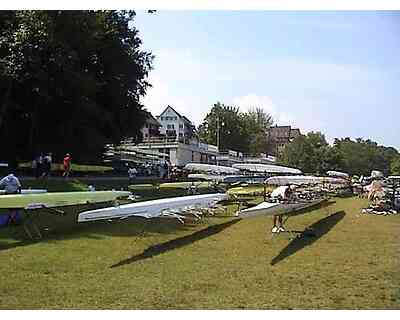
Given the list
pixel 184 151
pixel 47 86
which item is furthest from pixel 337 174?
pixel 47 86

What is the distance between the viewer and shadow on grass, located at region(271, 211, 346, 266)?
433cm

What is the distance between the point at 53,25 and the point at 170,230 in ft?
10.2

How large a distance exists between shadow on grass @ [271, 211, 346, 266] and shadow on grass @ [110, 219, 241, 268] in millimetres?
846

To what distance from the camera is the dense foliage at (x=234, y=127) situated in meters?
5.28

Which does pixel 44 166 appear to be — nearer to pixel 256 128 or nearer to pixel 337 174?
pixel 256 128

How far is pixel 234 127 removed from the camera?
5742mm

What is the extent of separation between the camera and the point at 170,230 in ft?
17.2

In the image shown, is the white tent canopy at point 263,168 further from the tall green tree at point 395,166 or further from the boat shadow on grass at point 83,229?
the tall green tree at point 395,166

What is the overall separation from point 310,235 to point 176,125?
5.83 feet

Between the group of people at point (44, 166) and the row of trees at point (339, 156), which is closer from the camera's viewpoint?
the row of trees at point (339, 156)

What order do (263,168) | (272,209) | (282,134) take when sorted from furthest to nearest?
(263,168), (282,134), (272,209)

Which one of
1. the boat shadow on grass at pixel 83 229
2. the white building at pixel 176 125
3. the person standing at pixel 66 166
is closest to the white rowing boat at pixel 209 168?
the white building at pixel 176 125

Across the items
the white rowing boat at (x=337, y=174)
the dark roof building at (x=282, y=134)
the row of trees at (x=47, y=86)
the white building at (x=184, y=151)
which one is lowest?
the white rowing boat at (x=337, y=174)

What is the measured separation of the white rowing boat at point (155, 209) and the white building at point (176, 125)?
682 mm
